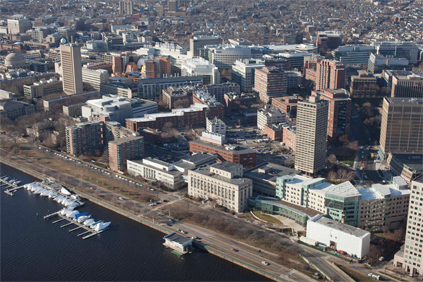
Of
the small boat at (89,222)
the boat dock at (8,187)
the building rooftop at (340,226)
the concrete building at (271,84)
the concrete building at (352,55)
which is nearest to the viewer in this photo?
the building rooftop at (340,226)

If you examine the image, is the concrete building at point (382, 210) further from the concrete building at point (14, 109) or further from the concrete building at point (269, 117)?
the concrete building at point (14, 109)

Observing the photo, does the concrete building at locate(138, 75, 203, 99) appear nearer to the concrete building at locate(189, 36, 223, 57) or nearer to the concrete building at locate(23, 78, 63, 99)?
the concrete building at locate(23, 78, 63, 99)

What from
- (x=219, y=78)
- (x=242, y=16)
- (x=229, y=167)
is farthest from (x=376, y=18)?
(x=229, y=167)

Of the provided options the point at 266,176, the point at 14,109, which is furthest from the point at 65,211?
the point at 14,109

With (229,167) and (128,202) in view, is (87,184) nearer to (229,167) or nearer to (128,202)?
(128,202)

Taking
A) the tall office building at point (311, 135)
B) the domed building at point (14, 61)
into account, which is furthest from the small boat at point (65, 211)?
the domed building at point (14, 61)

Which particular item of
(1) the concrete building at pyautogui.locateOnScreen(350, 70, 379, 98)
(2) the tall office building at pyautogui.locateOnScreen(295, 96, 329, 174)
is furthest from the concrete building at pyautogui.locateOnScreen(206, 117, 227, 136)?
(1) the concrete building at pyautogui.locateOnScreen(350, 70, 379, 98)
